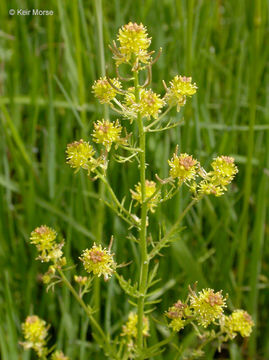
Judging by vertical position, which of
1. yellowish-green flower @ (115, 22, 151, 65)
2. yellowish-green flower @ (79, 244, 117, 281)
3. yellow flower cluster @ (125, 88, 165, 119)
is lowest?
yellowish-green flower @ (79, 244, 117, 281)

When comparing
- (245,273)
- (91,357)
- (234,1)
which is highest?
(234,1)

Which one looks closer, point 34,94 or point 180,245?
point 180,245

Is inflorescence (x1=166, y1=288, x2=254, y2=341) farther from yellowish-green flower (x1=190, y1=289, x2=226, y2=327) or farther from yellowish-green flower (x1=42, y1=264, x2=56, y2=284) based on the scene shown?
yellowish-green flower (x1=42, y1=264, x2=56, y2=284)

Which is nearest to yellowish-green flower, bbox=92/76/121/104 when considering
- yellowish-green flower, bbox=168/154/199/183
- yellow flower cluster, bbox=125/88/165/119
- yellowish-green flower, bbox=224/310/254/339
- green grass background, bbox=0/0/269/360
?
yellow flower cluster, bbox=125/88/165/119

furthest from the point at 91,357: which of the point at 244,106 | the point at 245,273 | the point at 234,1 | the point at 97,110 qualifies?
the point at 234,1

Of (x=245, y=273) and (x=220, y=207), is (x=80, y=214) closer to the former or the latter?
(x=220, y=207)

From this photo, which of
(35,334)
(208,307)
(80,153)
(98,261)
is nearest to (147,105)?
(80,153)

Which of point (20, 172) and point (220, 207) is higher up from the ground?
point (20, 172)

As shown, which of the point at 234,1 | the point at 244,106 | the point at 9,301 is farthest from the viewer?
the point at 234,1

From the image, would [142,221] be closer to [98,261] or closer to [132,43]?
[98,261]

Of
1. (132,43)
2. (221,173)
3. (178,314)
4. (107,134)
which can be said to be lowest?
(178,314)

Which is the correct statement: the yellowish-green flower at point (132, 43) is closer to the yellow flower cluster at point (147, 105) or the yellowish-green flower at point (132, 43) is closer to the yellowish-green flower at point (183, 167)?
the yellow flower cluster at point (147, 105)
